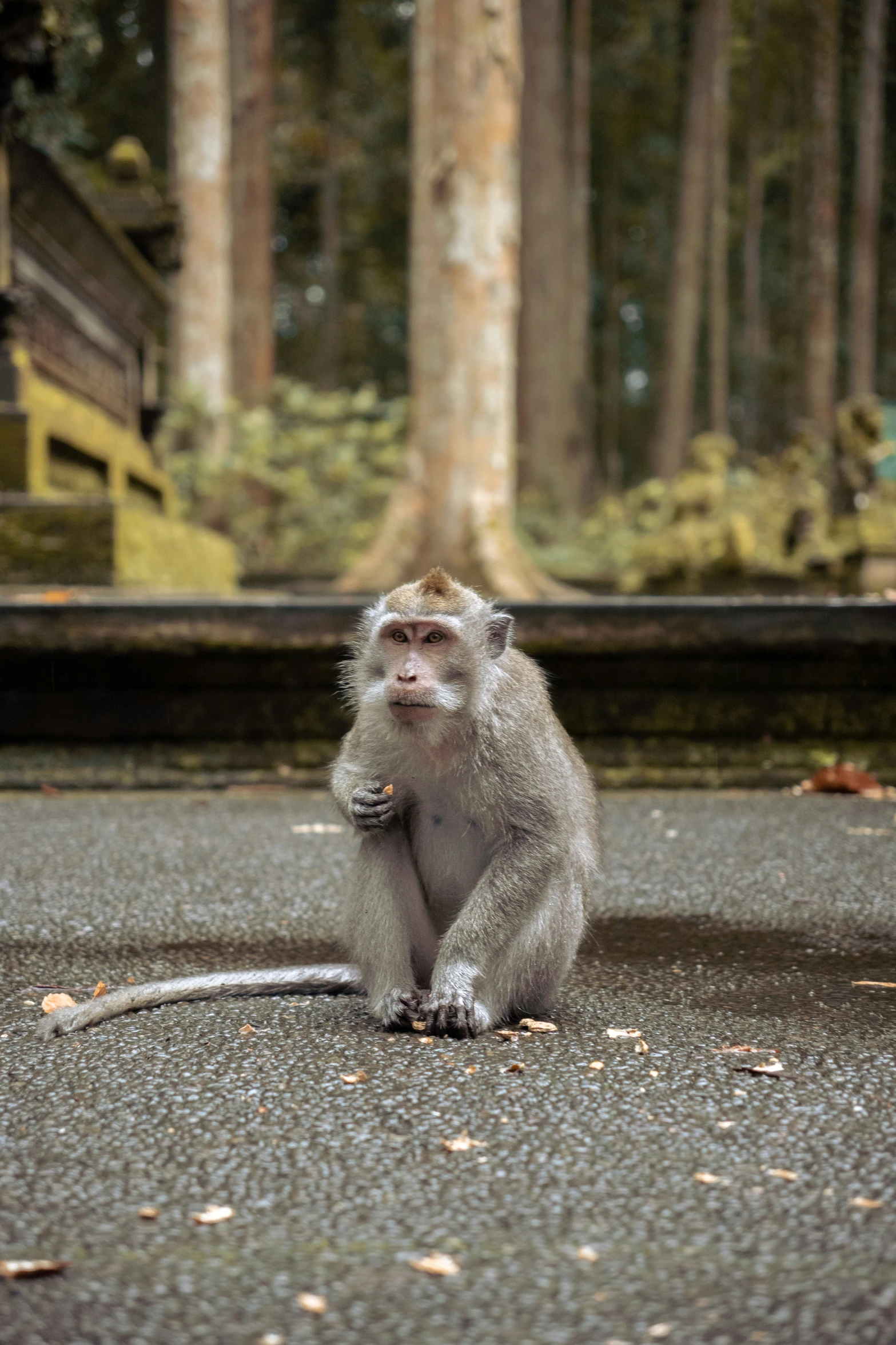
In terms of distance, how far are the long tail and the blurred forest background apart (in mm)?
5292

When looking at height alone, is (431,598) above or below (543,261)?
below

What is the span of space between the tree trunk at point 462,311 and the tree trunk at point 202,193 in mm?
→ 4731

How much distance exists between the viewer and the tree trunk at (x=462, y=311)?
8.43 m

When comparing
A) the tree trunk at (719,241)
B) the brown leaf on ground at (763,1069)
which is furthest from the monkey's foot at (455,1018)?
the tree trunk at (719,241)

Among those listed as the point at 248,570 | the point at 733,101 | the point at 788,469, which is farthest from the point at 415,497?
the point at 733,101

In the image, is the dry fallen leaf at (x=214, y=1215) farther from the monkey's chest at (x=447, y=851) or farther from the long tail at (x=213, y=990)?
the monkey's chest at (x=447, y=851)

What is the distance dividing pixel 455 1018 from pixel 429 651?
2.11 feet

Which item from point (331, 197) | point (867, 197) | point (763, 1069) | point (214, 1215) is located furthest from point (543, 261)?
point (214, 1215)

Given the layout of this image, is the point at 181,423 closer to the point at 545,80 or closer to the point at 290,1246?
the point at 545,80

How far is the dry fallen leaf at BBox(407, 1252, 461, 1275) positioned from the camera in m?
1.36

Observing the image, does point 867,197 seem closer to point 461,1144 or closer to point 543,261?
point 543,261

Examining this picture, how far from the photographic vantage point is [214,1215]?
1.49 m

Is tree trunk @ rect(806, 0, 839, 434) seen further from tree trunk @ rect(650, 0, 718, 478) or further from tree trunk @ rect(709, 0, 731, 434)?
tree trunk @ rect(650, 0, 718, 478)

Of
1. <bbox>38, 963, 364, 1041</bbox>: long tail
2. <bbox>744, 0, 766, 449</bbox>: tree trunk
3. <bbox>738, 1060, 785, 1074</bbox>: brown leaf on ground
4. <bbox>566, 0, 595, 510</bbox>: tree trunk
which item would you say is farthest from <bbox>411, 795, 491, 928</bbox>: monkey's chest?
<bbox>744, 0, 766, 449</bbox>: tree trunk
